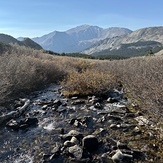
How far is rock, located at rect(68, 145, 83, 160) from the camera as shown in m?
7.58

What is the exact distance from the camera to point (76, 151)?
7.83 meters

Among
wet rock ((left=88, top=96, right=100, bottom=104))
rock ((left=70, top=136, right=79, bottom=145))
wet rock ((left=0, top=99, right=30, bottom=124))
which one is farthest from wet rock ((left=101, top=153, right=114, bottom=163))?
wet rock ((left=88, top=96, right=100, bottom=104))

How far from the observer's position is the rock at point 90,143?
817cm

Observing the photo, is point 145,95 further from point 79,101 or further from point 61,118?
point 79,101

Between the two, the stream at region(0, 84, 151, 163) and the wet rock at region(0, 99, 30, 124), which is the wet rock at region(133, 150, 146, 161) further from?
the wet rock at region(0, 99, 30, 124)

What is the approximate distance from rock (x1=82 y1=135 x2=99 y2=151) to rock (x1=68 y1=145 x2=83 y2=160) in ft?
1.14

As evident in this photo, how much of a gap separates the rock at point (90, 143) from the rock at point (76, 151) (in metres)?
0.35

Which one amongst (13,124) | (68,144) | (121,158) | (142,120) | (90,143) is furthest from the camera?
(13,124)

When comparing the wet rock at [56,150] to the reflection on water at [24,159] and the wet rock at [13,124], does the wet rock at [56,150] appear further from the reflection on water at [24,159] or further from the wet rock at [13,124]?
the wet rock at [13,124]

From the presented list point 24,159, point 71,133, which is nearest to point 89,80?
point 71,133

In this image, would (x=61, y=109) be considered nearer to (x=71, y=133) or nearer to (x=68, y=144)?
(x=71, y=133)

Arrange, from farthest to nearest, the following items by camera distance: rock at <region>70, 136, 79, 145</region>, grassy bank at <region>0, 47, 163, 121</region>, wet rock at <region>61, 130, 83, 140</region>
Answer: grassy bank at <region>0, 47, 163, 121</region> < wet rock at <region>61, 130, 83, 140</region> < rock at <region>70, 136, 79, 145</region>

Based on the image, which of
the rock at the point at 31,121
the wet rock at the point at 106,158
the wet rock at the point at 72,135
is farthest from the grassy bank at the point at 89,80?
the wet rock at the point at 72,135

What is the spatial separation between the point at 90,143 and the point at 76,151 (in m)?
0.79
